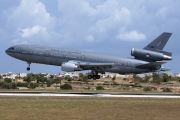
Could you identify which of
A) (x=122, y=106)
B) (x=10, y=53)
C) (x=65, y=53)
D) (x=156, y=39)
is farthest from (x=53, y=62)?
(x=122, y=106)

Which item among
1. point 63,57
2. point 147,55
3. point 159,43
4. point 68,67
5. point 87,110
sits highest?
point 159,43

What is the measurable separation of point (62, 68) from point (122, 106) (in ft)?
105

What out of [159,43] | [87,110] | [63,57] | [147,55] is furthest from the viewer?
[159,43]

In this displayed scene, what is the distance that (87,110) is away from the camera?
32.6 meters

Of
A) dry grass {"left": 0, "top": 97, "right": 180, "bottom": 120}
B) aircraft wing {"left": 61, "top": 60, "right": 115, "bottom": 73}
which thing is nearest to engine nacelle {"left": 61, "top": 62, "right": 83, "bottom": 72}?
aircraft wing {"left": 61, "top": 60, "right": 115, "bottom": 73}

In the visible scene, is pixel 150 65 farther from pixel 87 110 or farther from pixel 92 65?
pixel 87 110

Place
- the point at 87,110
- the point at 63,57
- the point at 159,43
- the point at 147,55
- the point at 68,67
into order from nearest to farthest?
the point at 87,110
the point at 68,67
the point at 63,57
the point at 147,55
the point at 159,43

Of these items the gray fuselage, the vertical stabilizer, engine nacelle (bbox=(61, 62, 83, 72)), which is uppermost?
the vertical stabilizer

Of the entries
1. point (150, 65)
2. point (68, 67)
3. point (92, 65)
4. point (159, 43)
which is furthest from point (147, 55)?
point (68, 67)

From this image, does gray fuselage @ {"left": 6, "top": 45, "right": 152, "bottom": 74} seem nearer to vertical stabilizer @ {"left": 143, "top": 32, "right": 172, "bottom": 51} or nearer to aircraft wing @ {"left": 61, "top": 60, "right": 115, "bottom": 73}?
aircraft wing @ {"left": 61, "top": 60, "right": 115, "bottom": 73}

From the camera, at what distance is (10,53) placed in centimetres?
7394

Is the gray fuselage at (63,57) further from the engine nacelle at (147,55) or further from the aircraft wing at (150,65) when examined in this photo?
the engine nacelle at (147,55)

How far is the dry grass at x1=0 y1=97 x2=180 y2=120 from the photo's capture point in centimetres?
2878

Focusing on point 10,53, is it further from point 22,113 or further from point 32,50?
point 22,113
